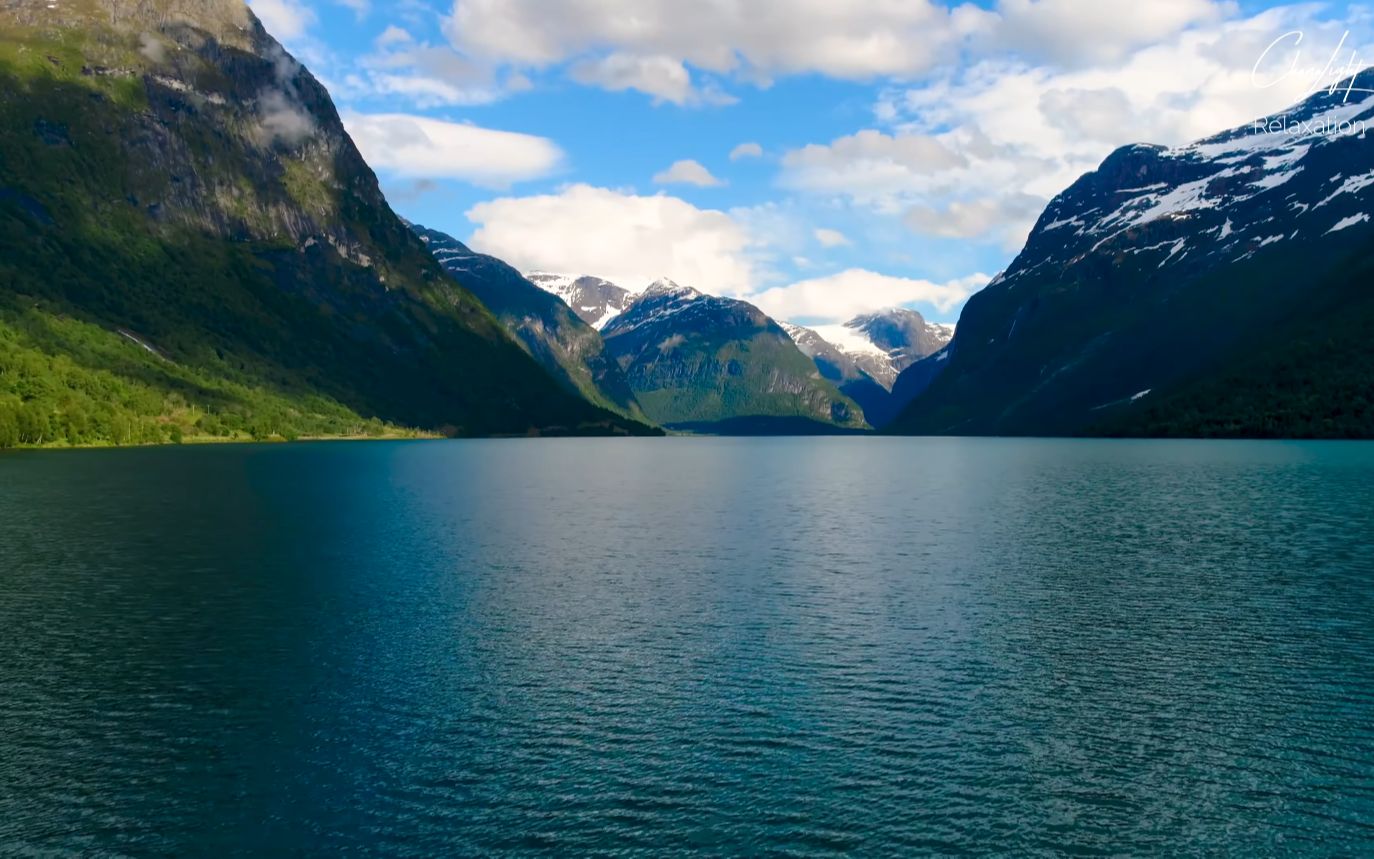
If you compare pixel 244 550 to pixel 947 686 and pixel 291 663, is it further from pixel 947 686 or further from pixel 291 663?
pixel 947 686

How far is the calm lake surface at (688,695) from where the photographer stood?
32.8 metres

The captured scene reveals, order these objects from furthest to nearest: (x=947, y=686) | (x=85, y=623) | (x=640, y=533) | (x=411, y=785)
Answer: (x=640, y=533), (x=85, y=623), (x=947, y=686), (x=411, y=785)

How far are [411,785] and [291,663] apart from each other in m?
19.1

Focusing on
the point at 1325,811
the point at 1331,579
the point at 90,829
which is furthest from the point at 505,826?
the point at 1331,579

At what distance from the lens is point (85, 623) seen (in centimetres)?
5922

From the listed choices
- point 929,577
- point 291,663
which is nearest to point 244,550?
point 291,663

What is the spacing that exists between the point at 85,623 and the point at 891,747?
47.4 m

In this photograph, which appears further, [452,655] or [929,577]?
[929,577]

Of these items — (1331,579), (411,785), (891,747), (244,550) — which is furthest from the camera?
(244,550)

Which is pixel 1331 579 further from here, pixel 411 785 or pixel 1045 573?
pixel 411 785

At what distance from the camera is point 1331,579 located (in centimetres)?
7306

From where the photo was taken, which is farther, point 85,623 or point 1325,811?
point 85,623

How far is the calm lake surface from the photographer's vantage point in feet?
108

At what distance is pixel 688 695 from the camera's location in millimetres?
45969
